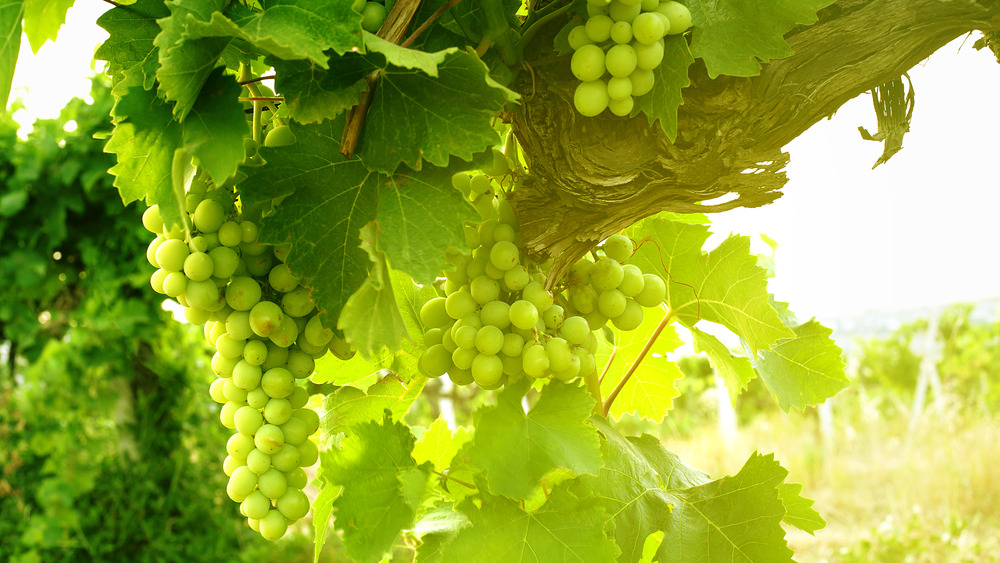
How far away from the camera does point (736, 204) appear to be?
0.63 metres

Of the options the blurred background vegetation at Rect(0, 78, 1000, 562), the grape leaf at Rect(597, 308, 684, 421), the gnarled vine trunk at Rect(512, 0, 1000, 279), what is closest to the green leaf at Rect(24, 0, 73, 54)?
the gnarled vine trunk at Rect(512, 0, 1000, 279)

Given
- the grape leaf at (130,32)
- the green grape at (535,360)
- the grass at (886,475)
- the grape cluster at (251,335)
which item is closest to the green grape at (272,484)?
the grape cluster at (251,335)

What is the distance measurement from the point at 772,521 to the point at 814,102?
36 cm

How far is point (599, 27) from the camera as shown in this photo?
52 centimetres

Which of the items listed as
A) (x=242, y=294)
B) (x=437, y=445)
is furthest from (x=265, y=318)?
(x=437, y=445)

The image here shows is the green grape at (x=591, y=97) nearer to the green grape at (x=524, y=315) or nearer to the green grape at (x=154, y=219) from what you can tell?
the green grape at (x=524, y=315)

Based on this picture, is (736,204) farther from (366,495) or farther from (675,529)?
(366,495)

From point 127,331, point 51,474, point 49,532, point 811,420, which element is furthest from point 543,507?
point 811,420

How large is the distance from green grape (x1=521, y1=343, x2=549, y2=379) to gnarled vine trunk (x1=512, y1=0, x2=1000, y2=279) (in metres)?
0.10

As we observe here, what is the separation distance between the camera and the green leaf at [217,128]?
1.52 feet

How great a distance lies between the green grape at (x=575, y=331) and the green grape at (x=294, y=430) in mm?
238

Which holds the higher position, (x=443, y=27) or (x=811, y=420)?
(x=443, y=27)

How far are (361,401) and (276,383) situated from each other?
0.16 meters

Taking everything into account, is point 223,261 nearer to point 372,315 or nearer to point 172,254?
point 172,254
